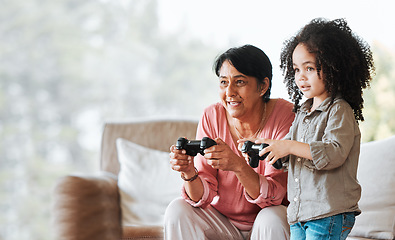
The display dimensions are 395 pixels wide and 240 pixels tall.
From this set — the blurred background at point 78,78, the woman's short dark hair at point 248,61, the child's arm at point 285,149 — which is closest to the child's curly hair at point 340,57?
the child's arm at point 285,149

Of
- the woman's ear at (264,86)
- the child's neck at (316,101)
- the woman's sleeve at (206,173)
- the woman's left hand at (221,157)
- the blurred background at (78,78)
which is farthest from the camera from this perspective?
the blurred background at (78,78)

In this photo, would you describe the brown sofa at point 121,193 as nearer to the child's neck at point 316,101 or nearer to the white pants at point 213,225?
the white pants at point 213,225

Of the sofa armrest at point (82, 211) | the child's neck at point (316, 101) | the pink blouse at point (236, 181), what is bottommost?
the sofa armrest at point (82, 211)

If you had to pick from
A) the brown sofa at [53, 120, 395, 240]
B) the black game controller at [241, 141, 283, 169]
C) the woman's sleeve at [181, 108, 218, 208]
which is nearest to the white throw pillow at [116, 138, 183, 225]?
the brown sofa at [53, 120, 395, 240]

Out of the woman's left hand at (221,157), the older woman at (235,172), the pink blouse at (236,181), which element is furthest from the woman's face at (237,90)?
the woman's left hand at (221,157)

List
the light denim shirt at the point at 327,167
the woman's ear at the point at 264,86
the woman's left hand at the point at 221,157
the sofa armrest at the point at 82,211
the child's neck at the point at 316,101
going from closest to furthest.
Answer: the light denim shirt at the point at 327,167 → the child's neck at the point at 316,101 → the woman's left hand at the point at 221,157 → the woman's ear at the point at 264,86 → the sofa armrest at the point at 82,211

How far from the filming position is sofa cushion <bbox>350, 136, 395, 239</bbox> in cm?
178

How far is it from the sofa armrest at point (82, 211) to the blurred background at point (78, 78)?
244 centimetres

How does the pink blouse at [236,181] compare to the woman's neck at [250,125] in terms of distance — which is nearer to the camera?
the pink blouse at [236,181]

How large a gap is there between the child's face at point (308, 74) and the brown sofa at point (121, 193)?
2.32 feet

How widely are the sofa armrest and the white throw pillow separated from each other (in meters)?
0.10

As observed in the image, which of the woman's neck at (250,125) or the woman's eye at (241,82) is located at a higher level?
the woman's eye at (241,82)

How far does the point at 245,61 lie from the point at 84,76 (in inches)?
143

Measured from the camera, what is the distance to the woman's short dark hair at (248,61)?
164 centimetres
